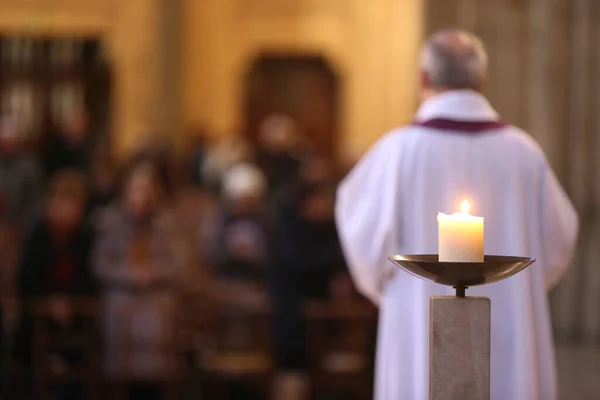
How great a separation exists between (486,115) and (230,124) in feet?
51.0

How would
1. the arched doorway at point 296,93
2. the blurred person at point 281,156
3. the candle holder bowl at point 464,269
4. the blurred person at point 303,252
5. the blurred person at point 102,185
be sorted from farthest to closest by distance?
the arched doorway at point 296,93 < the blurred person at point 281,156 < the blurred person at point 102,185 < the blurred person at point 303,252 < the candle holder bowl at point 464,269

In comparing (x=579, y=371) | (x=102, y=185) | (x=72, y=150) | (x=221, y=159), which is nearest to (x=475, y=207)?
(x=579, y=371)

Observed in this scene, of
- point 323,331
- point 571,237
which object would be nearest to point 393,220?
point 571,237

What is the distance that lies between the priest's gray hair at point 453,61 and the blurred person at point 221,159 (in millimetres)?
10603

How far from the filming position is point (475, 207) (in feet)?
15.3

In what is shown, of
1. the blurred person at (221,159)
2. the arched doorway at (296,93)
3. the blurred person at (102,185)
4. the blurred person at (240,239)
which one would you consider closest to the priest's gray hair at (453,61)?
the blurred person at (240,239)

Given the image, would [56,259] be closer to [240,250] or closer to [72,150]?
[240,250]

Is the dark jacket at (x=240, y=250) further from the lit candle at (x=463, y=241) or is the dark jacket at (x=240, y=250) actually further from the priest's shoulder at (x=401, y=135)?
the lit candle at (x=463, y=241)

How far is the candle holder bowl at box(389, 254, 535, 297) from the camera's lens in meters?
3.10

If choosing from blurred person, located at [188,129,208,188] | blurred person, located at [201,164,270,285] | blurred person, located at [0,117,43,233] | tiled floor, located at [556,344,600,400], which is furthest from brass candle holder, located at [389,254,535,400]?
blurred person, located at [188,129,208,188]

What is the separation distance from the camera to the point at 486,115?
15.3 ft

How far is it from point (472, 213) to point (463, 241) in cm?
146

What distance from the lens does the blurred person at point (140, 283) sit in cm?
792

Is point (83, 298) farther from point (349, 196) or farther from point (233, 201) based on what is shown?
point (349, 196)
